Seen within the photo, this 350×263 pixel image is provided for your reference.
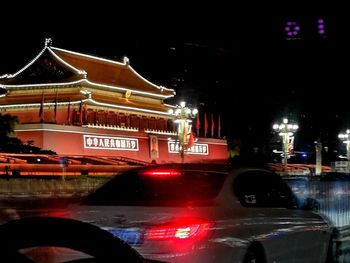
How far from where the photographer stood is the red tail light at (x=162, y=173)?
7.38 metres

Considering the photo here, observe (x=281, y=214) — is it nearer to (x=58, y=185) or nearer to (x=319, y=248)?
(x=319, y=248)

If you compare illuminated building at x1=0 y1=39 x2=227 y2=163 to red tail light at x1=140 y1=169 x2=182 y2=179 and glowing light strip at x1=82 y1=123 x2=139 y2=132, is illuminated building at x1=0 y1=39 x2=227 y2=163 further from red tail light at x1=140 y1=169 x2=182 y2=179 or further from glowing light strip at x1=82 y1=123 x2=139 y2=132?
red tail light at x1=140 y1=169 x2=182 y2=179

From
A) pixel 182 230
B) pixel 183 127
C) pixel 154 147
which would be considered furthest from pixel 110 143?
pixel 182 230

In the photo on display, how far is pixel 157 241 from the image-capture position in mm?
6113

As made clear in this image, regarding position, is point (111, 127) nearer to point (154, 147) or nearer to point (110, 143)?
point (110, 143)

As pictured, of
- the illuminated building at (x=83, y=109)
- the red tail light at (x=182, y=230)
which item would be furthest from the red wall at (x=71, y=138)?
the red tail light at (x=182, y=230)

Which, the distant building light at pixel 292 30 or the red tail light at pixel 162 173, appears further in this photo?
the distant building light at pixel 292 30

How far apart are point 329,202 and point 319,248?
7.74m

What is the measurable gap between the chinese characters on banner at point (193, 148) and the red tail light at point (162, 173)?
174 ft

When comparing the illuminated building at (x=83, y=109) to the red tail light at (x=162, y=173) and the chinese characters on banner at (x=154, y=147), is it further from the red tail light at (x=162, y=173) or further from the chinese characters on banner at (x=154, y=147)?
the red tail light at (x=162, y=173)

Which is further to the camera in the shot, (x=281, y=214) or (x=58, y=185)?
(x=58, y=185)

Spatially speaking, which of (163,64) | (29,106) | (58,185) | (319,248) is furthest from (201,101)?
(319,248)

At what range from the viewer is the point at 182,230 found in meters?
6.26

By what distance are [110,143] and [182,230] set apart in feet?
164
